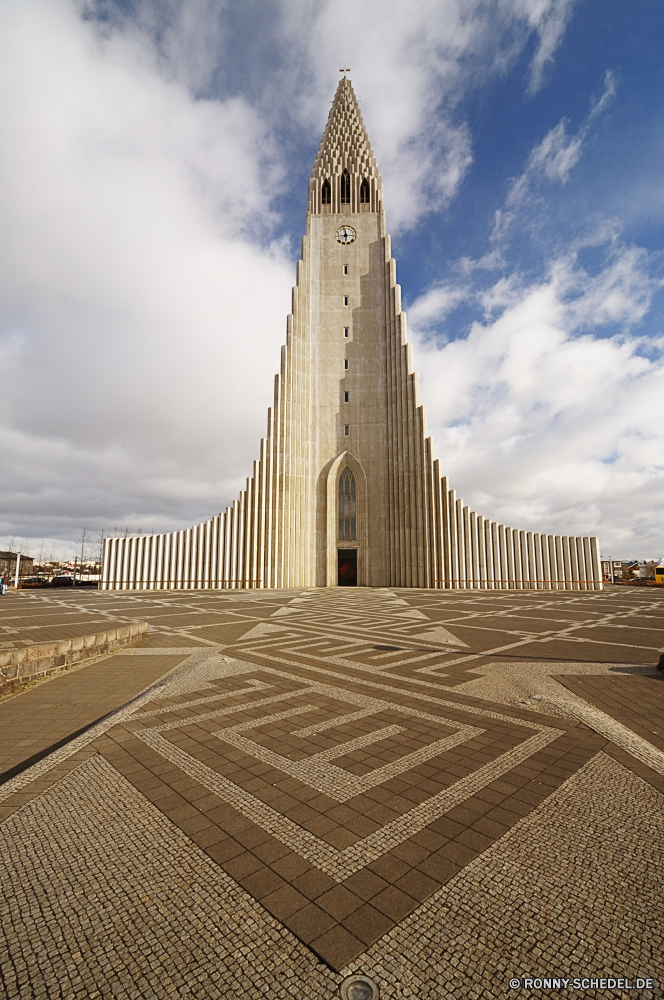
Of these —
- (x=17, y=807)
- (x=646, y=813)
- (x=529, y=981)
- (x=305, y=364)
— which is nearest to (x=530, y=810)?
(x=646, y=813)

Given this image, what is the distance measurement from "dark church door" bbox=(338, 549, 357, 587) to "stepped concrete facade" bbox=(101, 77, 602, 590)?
12 cm

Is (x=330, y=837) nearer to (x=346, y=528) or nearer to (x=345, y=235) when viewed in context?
(x=346, y=528)

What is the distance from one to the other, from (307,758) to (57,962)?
8.92 ft

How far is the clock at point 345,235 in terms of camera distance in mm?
41344

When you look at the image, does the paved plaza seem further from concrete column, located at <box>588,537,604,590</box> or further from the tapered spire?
the tapered spire

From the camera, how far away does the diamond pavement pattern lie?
2941mm

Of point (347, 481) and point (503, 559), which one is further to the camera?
point (347, 481)

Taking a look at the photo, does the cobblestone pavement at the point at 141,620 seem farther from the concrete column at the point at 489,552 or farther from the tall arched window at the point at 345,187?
the tall arched window at the point at 345,187

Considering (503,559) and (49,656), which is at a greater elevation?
(503,559)

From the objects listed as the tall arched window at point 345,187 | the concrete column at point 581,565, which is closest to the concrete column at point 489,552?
the concrete column at point 581,565

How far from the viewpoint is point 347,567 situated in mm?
38719

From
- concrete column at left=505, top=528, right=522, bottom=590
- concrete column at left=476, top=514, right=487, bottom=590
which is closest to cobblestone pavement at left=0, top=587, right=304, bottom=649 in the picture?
concrete column at left=476, top=514, right=487, bottom=590

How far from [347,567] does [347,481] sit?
7.23m

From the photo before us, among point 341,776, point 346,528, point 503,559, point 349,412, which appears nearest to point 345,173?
point 349,412
